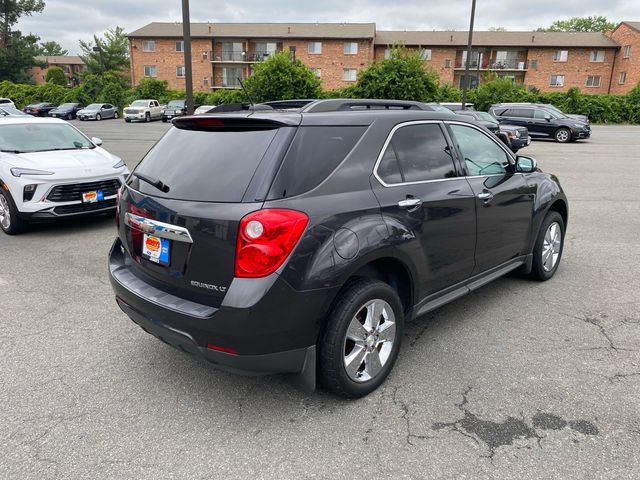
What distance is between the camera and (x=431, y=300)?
3.54m

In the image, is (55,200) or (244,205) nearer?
(244,205)

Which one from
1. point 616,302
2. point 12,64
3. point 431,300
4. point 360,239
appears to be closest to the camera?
point 360,239

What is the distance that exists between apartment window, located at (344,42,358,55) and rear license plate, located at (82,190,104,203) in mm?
49075

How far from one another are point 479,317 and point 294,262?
2282 millimetres

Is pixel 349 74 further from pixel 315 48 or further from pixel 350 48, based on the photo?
pixel 315 48

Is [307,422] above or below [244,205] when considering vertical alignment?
below

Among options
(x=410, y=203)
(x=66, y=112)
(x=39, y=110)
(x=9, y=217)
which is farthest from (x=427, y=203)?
(x=39, y=110)

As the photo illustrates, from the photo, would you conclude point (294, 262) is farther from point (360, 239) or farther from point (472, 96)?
point (472, 96)

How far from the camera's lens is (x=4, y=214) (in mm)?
6816

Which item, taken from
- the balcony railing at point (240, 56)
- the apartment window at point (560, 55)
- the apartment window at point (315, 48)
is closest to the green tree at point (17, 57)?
the balcony railing at point (240, 56)

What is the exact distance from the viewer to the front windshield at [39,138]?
727 cm

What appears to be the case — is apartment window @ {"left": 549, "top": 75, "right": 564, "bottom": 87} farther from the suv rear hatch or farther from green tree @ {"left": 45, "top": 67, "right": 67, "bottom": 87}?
green tree @ {"left": 45, "top": 67, "right": 67, "bottom": 87}

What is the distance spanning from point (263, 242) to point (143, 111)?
135ft

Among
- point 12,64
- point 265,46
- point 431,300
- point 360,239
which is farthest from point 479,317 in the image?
point 12,64
